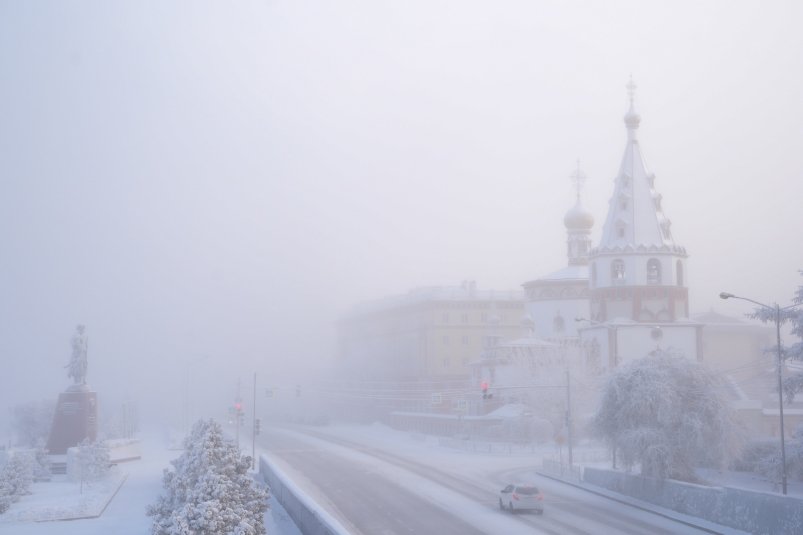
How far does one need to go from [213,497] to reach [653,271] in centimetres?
4893

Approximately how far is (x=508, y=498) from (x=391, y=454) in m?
26.4

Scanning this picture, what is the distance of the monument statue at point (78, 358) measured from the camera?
5616 centimetres

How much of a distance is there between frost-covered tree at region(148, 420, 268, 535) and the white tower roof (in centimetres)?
4573

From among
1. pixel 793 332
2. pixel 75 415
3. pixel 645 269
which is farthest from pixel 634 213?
pixel 75 415

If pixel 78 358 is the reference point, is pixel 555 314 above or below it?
above

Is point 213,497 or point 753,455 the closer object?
point 213,497

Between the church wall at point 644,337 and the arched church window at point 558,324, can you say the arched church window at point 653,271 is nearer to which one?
the church wall at point 644,337

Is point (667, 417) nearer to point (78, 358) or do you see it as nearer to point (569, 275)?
point (78, 358)

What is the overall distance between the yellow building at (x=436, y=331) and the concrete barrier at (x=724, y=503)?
2522 inches

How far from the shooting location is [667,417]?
118 feet

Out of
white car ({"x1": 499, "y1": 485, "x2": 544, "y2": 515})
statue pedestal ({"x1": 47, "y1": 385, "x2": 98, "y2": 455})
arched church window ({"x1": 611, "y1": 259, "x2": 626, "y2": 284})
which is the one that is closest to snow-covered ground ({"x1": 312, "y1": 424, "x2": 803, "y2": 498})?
white car ({"x1": 499, "y1": 485, "x2": 544, "y2": 515})

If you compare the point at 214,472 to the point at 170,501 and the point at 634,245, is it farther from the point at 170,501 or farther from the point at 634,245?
the point at 634,245

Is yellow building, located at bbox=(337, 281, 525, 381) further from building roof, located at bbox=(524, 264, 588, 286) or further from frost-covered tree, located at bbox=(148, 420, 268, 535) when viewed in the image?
frost-covered tree, located at bbox=(148, 420, 268, 535)

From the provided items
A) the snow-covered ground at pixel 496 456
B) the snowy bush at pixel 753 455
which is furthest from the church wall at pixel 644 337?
the snowy bush at pixel 753 455
